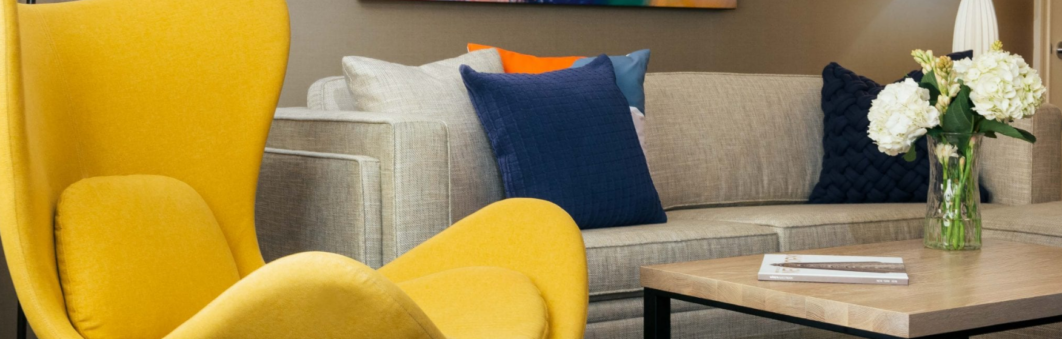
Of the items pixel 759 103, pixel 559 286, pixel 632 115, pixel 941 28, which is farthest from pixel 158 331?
pixel 941 28

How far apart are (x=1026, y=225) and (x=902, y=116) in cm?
74

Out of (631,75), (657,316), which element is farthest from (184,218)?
(631,75)

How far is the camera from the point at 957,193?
6.59 feet

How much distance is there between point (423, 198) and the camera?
1953mm

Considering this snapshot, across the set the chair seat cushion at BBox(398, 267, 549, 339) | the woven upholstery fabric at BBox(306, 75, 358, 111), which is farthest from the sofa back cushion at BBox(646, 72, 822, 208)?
the chair seat cushion at BBox(398, 267, 549, 339)

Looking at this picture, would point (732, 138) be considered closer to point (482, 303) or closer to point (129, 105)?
point (482, 303)

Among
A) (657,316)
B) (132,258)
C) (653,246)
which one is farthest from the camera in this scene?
(653,246)

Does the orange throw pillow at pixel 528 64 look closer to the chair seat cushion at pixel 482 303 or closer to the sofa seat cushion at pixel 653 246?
the sofa seat cushion at pixel 653 246

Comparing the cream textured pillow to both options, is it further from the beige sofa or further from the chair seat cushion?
the chair seat cushion

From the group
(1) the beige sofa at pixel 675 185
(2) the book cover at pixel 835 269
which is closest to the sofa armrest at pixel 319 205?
(1) the beige sofa at pixel 675 185

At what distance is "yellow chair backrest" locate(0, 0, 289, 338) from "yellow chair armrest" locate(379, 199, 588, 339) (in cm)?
29

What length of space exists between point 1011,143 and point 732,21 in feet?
3.77

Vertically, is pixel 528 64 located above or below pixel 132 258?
above

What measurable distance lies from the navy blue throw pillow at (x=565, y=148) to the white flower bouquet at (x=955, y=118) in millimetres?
624
